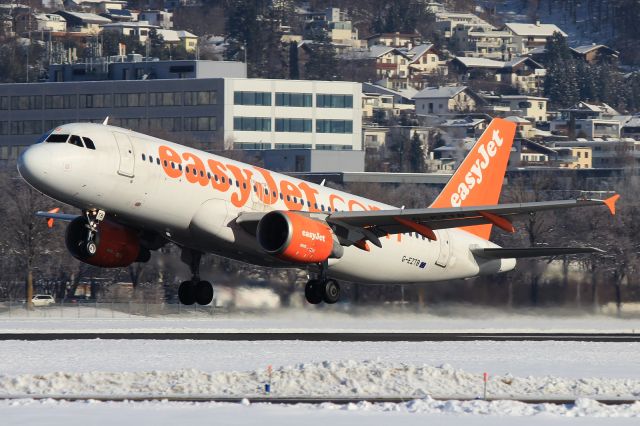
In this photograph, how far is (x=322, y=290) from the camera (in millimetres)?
Answer: 59469

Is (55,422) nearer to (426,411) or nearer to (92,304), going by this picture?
(426,411)

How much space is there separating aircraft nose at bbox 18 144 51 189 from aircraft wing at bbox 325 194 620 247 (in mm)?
12071

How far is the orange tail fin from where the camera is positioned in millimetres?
69188

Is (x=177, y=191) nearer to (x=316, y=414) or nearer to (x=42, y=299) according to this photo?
(x=316, y=414)

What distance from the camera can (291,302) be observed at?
2852 inches

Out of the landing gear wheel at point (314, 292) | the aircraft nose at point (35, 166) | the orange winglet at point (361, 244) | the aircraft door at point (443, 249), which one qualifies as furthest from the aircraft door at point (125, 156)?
the aircraft door at point (443, 249)

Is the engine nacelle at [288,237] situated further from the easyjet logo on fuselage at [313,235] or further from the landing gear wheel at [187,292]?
the landing gear wheel at [187,292]

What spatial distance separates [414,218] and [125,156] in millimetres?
12168

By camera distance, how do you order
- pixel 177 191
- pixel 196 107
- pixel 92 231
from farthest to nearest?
pixel 196 107, pixel 92 231, pixel 177 191

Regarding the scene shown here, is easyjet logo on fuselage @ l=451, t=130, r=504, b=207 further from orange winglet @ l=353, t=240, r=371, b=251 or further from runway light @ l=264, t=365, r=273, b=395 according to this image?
runway light @ l=264, t=365, r=273, b=395

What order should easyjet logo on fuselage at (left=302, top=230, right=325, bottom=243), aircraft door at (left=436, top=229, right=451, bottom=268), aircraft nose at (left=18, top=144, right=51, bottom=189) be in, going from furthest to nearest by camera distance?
aircraft door at (left=436, top=229, right=451, bottom=268) → easyjet logo on fuselage at (left=302, top=230, right=325, bottom=243) → aircraft nose at (left=18, top=144, right=51, bottom=189)

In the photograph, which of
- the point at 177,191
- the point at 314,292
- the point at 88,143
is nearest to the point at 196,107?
the point at 314,292

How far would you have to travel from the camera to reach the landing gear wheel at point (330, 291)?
5947cm

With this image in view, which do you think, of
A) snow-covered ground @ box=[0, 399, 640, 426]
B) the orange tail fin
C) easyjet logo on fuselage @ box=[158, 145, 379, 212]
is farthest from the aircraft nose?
the orange tail fin
